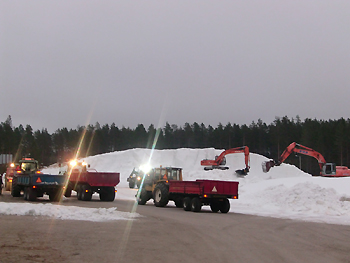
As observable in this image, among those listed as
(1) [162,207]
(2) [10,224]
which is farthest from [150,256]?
(1) [162,207]

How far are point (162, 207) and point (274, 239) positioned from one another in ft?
37.6

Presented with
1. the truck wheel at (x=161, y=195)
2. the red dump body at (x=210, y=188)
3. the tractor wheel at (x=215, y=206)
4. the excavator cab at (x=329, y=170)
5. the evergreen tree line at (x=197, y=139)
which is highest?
the evergreen tree line at (x=197, y=139)

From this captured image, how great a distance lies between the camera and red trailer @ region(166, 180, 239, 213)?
64.5ft

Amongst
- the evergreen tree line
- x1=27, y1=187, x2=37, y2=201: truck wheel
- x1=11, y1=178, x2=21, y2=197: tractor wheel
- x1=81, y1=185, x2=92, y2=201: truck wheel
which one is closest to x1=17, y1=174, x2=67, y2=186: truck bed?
x1=27, y1=187, x2=37, y2=201: truck wheel

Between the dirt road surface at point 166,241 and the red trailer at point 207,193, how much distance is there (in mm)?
4583

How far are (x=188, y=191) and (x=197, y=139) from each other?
9956 cm

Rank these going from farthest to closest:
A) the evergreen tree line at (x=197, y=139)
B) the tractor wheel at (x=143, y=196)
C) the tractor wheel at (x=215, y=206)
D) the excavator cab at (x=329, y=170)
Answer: the evergreen tree line at (x=197, y=139) → the excavator cab at (x=329, y=170) → the tractor wheel at (x=143, y=196) → the tractor wheel at (x=215, y=206)

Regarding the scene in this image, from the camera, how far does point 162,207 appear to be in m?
22.4

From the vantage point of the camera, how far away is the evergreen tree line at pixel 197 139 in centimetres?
9281

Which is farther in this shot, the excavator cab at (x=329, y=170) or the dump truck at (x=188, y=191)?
the excavator cab at (x=329, y=170)

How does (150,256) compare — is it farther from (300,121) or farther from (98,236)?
(300,121)

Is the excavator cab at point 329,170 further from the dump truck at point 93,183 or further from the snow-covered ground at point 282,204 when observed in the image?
the dump truck at point 93,183

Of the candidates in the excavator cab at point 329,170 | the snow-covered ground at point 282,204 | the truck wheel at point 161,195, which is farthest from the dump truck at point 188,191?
the excavator cab at point 329,170

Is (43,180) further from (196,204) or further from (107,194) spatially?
(196,204)
